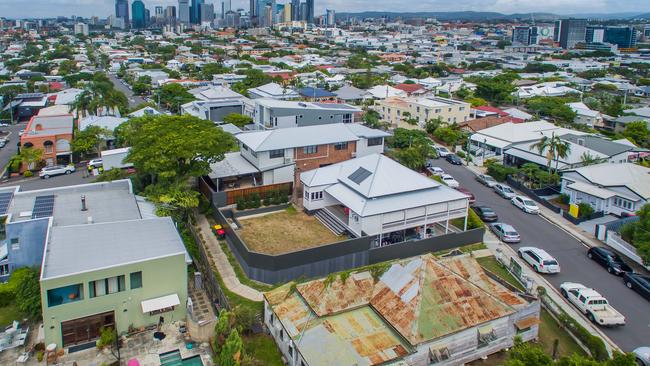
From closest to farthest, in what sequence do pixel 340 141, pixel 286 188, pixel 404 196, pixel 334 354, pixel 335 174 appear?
pixel 334 354 < pixel 404 196 < pixel 335 174 < pixel 286 188 < pixel 340 141

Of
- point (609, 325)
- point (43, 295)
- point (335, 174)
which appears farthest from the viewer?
Result: point (335, 174)

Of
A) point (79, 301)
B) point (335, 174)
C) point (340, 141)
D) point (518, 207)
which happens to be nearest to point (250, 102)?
point (340, 141)

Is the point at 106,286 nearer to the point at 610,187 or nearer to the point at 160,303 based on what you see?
the point at 160,303

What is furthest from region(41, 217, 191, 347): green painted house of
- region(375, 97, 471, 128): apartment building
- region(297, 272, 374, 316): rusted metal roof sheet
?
region(375, 97, 471, 128): apartment building

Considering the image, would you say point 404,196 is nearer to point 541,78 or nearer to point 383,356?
point 383,356

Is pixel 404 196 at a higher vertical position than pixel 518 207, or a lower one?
higher

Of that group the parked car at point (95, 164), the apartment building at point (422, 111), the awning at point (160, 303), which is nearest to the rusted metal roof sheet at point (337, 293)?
the awning at point (160, 303)

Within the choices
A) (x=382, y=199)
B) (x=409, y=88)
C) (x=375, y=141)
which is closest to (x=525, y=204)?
(x=375, y=141)
